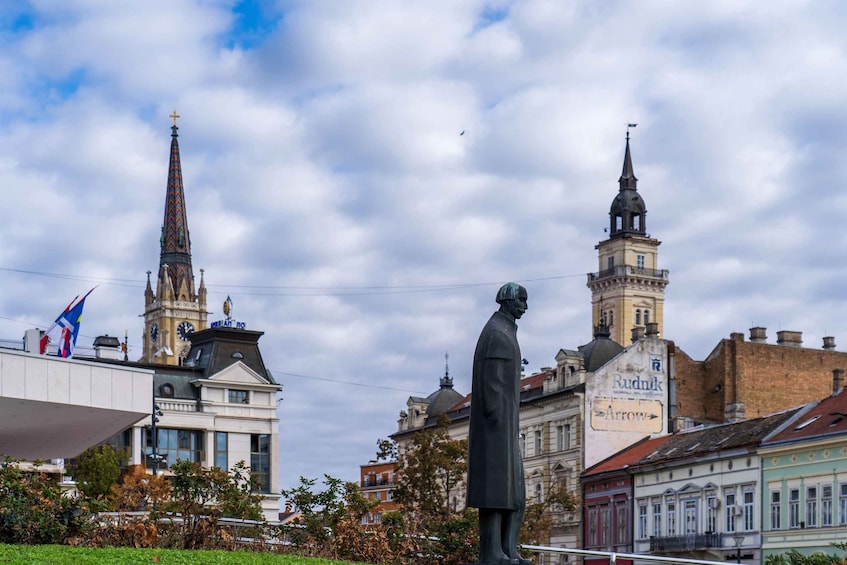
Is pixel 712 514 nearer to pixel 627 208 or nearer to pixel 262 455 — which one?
pixel 262 455

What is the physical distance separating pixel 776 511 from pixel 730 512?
323 centimetres

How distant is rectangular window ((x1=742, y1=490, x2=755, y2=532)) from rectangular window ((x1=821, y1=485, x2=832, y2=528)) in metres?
4.51

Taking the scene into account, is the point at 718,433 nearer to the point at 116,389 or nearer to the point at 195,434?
the point at 195,434

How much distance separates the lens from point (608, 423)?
7706cm

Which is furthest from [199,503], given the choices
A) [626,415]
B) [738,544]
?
[626,415]

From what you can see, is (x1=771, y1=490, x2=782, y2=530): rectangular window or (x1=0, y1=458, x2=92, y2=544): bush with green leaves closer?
(x1=0, y1=458, x2=92, y2=544): bush with green leaves

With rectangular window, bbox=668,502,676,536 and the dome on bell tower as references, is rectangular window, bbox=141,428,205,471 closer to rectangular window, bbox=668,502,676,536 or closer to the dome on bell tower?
rectangular window, bbox=668,502,676,536

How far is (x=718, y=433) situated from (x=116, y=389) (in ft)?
128

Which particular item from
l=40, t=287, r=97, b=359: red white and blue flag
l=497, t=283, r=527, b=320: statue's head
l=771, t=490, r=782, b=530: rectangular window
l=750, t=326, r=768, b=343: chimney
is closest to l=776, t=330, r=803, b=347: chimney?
l=750, t=326, r=768, b=343: chimney

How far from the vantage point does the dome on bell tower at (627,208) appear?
531 feet

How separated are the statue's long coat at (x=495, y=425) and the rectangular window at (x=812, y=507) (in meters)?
42.0

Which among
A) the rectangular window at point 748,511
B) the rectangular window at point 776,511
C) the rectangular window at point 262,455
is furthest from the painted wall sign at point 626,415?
the rectangular window at point 262,455

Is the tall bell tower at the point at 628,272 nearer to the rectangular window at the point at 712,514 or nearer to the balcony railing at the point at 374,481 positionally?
the balcony railing at the point at 374,481

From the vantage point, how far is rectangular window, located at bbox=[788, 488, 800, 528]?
57719mm
